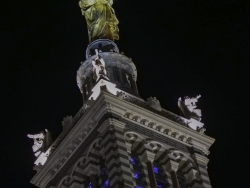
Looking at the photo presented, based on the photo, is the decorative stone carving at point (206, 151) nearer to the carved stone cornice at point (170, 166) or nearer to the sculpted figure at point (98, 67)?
the carved stone cornice at point (170, 166)

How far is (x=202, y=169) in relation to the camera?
43.6 meters

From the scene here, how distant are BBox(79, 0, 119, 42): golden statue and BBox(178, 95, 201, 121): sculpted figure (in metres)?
7.34

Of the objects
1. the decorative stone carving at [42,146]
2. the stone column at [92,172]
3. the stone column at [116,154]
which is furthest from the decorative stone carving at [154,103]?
the decorative stone carving at [42,146]

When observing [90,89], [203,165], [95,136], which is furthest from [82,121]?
[203,165]

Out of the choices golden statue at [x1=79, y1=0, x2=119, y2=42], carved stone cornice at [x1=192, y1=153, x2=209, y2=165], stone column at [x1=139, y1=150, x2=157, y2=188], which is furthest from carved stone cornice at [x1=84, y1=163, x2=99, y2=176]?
golden statue at [x1=79, y1=0, x2=119, y2=42]

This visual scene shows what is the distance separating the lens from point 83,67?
4925 cm

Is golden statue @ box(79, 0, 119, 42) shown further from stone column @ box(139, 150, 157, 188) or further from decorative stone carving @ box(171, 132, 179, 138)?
stone column @ box(139, 150, 157, 188)

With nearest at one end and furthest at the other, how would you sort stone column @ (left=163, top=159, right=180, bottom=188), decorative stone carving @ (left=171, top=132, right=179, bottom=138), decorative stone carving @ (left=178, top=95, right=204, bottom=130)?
1. stone column @ (left=163, top=159, right=180, bottom=188)
2. decorative stone carving @ (left=171, top=132, right=179, bottom=138)
3. decorative stone carving @ (left=178, top=95, right=204, bottom=130)

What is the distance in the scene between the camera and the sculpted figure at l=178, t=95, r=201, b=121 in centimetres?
4666

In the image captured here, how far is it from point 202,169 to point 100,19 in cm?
1418

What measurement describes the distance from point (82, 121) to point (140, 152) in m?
3.83

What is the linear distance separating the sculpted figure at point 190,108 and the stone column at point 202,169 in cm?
312

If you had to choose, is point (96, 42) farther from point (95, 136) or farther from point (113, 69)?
point (95, 136)

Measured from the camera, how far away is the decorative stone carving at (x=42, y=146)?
151ft
